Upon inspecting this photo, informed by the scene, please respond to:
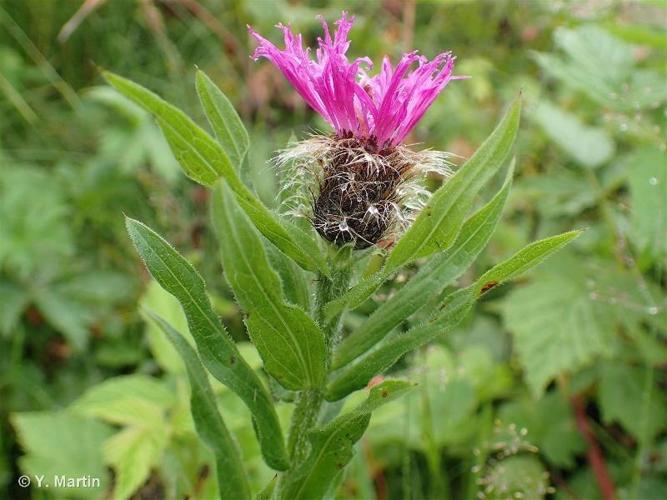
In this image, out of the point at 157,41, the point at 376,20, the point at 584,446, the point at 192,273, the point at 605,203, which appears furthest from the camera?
the point at 376,20

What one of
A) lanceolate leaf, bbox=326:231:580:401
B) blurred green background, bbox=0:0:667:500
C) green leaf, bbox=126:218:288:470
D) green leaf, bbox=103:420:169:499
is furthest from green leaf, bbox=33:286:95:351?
lanceolate leaf, bbox=326:231:580:401

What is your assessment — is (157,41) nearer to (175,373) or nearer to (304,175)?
(175,373)

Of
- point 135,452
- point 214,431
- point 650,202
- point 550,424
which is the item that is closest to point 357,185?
point 214,431

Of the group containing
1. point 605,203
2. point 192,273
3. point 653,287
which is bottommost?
point 653,287

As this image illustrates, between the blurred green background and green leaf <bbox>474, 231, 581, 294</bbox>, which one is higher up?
green leaf <bbox>474, 231, 581, 294</bbox>

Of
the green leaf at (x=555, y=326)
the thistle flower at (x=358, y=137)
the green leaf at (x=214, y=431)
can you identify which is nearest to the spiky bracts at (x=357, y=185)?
the thistle flower at (x=358, y=137)

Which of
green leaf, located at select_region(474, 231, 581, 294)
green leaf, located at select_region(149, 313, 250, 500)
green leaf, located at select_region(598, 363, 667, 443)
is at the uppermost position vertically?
green leaf, located at select_region(474, 231, 581, 294)

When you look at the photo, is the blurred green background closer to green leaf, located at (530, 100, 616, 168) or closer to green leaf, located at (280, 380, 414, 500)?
green leaf, located at (530, 100, 616, 168)

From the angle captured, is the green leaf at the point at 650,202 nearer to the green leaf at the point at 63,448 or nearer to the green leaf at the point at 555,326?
the green leaf at the point at 555,326

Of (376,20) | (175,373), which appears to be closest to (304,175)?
(175,373)
